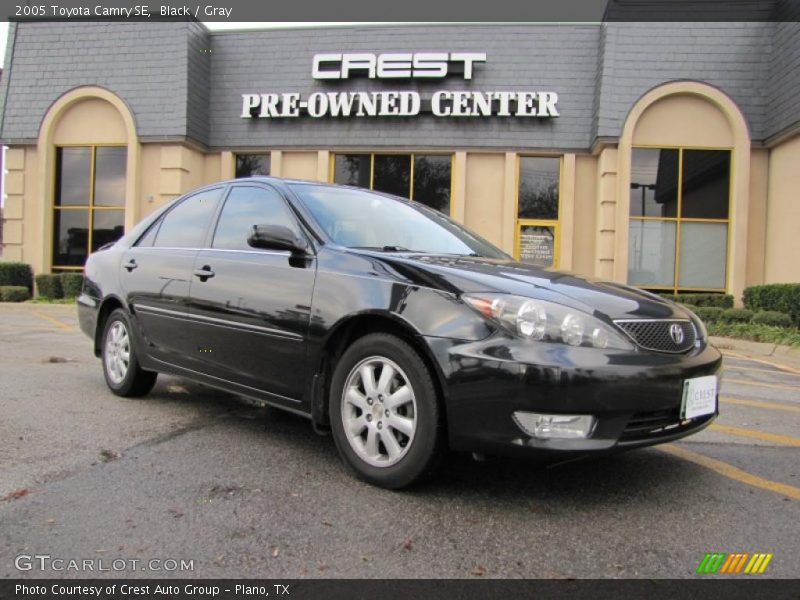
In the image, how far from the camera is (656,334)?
296cm

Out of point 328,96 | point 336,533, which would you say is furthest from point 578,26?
point 336,533

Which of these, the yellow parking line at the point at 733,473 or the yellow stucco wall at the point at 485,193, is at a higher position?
the yellow stucco wall at the point at 485,193

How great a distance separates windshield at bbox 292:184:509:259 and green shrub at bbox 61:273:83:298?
542 inches

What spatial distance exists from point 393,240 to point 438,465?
146cm

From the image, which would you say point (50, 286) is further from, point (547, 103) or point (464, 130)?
point (547, 103)

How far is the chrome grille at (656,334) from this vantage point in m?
2.88

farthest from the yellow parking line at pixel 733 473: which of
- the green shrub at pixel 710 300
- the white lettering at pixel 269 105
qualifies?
the white lettering at pixel 269 105

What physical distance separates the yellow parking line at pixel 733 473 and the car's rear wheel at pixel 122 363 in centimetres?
371

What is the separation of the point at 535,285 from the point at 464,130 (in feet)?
42.9

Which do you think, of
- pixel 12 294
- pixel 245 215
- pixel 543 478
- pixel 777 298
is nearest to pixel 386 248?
pixel 245 215
